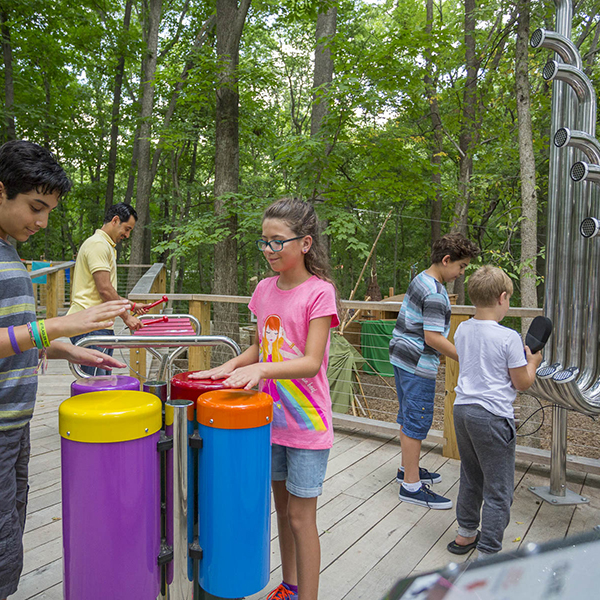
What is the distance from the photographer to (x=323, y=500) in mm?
3139

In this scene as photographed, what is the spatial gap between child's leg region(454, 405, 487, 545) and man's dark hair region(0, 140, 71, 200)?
1.95 m

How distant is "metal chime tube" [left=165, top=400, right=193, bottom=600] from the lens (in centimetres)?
152

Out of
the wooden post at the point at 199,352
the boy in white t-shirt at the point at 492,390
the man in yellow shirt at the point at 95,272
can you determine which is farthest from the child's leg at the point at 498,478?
the wooden post at the point at 199,352

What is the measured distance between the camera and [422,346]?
9.87 ft

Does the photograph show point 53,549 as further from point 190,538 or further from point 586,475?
point 586,475

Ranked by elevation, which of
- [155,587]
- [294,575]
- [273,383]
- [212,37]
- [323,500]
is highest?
[212,37]

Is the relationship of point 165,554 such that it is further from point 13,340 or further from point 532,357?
point 532,357

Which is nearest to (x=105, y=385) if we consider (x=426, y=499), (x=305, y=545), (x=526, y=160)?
(x=305, y=545)

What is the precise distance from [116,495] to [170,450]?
206 mm

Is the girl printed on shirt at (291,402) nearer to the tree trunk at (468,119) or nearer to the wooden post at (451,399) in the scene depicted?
the wooden post at (451,399)

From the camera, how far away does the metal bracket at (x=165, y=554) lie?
1509mm

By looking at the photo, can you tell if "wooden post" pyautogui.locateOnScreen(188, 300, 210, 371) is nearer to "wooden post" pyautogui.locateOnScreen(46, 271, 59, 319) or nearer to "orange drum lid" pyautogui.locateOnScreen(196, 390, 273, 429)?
"orange drum lid" pyautogui.locateOnScreen(196, 390, 273, 429)

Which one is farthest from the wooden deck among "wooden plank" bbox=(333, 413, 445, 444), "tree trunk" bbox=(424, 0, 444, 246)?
"tree trunk" bbox=(424, 0, 444, 246)

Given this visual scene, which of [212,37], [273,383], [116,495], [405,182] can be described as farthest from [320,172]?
[212,37]
